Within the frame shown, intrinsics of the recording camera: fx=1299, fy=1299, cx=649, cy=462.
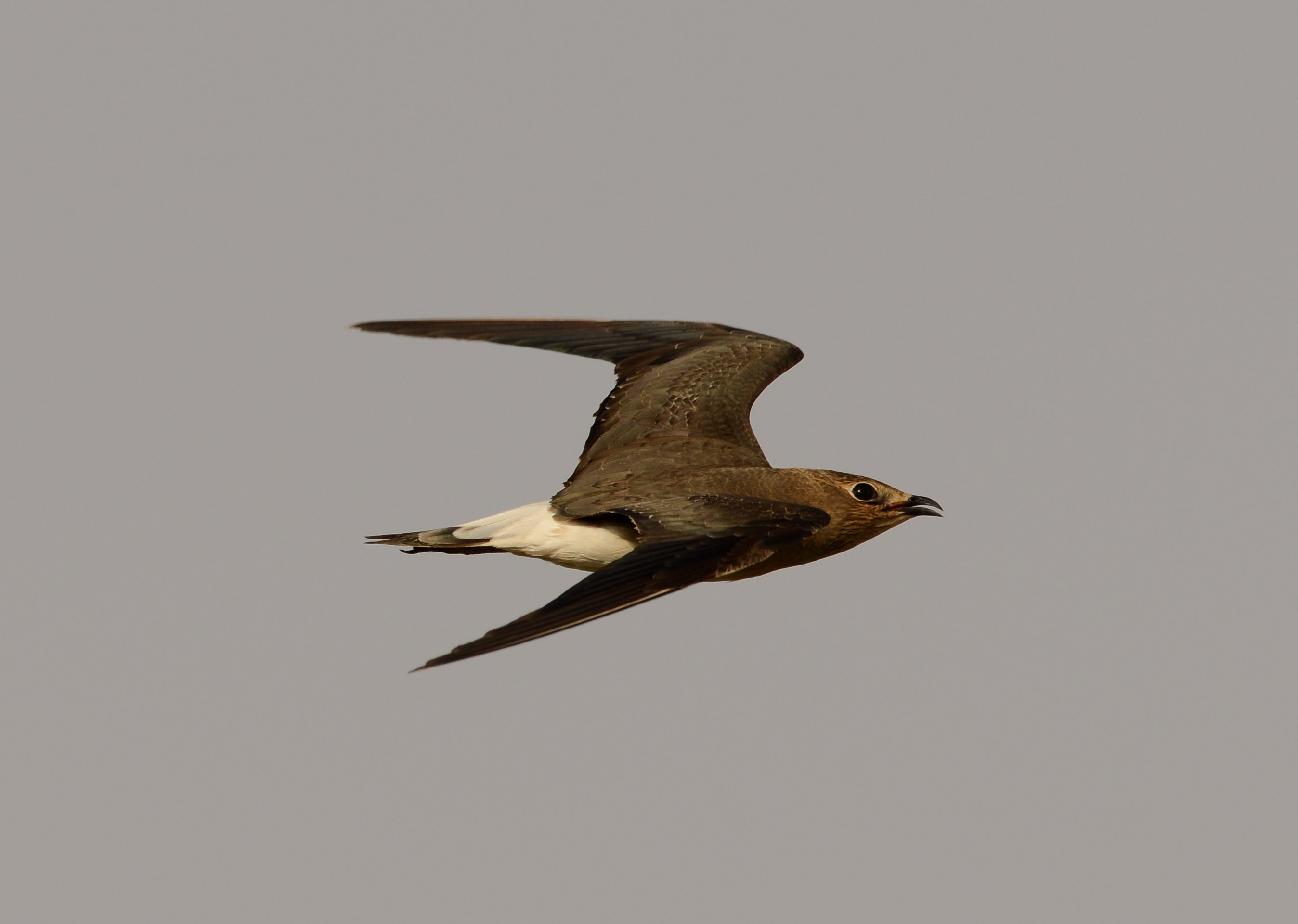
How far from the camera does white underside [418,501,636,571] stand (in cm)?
1005

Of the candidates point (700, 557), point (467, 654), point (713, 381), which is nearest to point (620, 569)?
point (700, 557)

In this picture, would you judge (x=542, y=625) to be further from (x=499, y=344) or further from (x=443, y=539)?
(x=499, y=344)

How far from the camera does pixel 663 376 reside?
38.7 ft

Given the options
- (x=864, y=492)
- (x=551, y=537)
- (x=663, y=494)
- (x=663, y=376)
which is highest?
(x=663, y=376)

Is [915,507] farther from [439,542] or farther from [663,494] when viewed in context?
[439,542]

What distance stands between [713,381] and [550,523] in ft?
7.59

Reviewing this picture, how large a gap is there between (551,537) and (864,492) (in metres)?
2.54

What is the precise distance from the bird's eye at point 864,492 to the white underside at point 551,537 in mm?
1884

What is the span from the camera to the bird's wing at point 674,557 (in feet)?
24.7

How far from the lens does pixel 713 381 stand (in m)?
11.7

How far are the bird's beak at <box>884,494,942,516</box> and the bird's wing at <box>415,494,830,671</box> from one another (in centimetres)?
135

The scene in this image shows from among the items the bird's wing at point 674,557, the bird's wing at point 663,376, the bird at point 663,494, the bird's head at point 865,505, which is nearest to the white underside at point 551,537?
the bird at point 663,494

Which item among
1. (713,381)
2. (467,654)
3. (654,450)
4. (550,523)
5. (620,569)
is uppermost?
(713,381)

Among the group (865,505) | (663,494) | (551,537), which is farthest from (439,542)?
(865,505)
